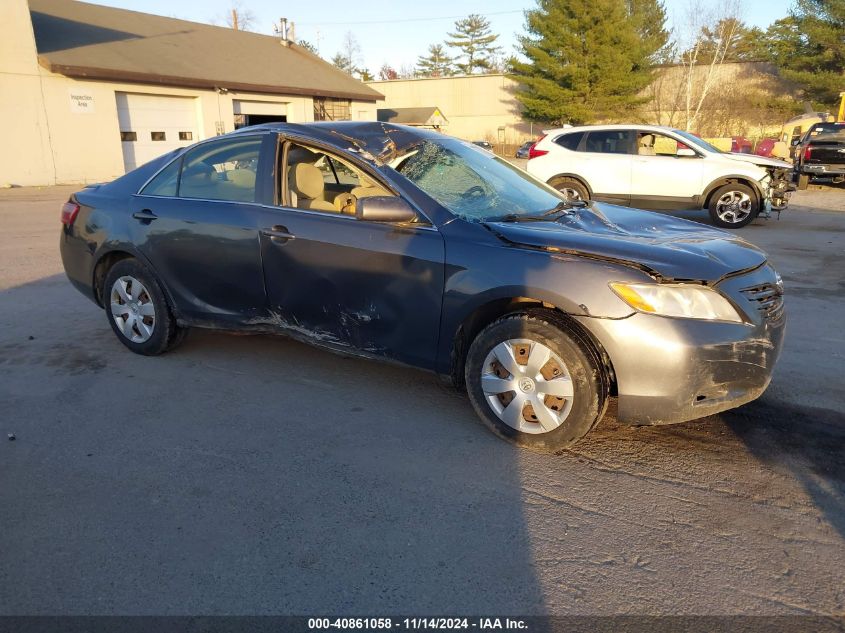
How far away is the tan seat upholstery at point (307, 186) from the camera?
4.27 meters

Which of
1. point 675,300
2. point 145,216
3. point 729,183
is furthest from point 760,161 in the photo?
point 145,216

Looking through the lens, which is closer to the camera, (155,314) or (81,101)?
(155,314)

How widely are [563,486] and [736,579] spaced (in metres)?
0.87

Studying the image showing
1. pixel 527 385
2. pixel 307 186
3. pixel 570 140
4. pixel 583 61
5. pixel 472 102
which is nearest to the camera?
pixel 527 385

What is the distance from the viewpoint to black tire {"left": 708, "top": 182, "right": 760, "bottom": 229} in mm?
11258

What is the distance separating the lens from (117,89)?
22719 millimetres

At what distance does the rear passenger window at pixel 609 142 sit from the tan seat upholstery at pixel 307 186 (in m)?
9.14

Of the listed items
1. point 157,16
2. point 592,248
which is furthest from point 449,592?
point 157,16

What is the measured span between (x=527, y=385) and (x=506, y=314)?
1.30 feet

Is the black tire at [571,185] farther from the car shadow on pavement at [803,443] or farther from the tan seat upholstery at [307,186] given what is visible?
the car shadow on pavement at [803,443]

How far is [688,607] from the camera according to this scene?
2354 millimetres

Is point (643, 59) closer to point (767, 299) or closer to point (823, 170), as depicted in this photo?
point (823, 170)

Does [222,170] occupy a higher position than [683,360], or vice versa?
[222,170]

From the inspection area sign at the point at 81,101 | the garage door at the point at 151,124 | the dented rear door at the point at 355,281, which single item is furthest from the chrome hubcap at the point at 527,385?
the garage door at the point at 151,124
